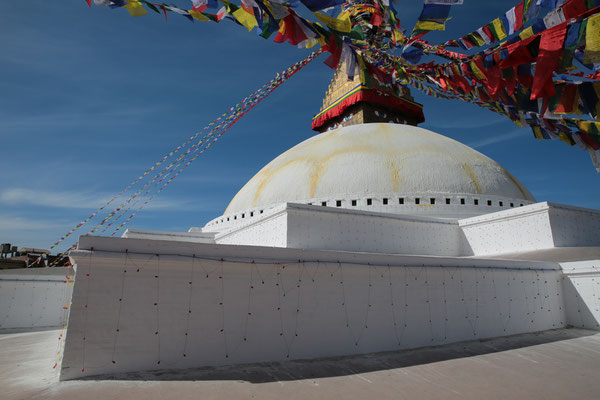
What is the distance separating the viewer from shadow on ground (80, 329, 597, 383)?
4.65m

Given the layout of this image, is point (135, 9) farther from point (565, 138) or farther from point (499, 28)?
point (565, 138)

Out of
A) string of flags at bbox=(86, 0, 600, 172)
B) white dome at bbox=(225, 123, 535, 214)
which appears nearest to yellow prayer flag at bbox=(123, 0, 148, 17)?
string of flags at bbox=(86, 0, 600, 172)

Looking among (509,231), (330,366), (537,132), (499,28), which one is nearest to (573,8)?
(499,28)

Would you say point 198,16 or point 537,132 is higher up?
point 198,16

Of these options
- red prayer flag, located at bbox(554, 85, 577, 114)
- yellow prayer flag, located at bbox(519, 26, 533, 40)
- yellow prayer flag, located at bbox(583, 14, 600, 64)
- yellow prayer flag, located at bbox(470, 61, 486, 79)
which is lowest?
red prayer flag, located at bbox(554, 85, 577, 114)

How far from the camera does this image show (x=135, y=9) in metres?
4.27

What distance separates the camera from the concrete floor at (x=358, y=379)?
417 centimetres

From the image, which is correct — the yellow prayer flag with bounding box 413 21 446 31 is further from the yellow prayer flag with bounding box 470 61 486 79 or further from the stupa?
the stupa

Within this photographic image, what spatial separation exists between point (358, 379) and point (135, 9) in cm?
532

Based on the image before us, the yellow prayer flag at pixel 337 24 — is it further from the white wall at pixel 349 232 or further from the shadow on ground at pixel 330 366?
the white wall at pixel 349 232

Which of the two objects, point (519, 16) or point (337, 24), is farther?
point (519, 16)

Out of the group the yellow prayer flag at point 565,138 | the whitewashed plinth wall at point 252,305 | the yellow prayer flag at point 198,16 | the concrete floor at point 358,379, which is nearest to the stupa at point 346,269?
the whitewashed plinth wall at point 252,305

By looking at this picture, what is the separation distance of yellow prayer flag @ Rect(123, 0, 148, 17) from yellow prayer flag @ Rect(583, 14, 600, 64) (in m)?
4.52

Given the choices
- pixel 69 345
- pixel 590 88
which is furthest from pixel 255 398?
pixel 590 88
